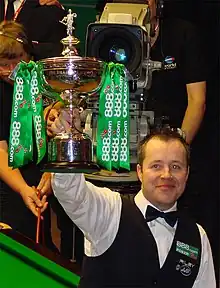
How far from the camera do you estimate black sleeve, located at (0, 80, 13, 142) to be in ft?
8.06

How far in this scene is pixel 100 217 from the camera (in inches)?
65.3

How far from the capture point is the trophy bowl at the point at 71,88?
1.61m

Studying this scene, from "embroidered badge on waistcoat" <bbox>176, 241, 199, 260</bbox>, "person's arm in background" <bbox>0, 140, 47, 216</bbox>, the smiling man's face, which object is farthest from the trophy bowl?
"person's arm in background" <bbox>0, 140, 47, 216</bbox>

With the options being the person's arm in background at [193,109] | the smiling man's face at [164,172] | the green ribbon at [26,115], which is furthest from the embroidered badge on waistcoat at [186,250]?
the person's arm in background at [193,109]

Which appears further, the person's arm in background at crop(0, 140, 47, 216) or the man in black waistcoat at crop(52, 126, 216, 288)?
the person's arm in background at crop(0, 140, 47, 216)

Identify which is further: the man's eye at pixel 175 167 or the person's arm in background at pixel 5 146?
the person's arm in background at pixel 5 146

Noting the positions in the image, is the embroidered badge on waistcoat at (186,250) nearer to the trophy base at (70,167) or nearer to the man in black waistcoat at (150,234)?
the man in black waistcoat at (150,234)

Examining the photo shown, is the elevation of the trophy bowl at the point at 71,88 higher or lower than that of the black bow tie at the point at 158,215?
higher

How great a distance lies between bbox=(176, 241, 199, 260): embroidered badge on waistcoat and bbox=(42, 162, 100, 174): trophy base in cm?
32

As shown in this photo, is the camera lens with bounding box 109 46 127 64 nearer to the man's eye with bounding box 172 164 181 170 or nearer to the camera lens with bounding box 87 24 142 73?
the camera lens with bounding box 87 24 142 73

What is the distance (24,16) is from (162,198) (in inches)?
51.2

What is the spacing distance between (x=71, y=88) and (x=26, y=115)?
13 cm

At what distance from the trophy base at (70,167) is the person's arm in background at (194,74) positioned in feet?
3.64

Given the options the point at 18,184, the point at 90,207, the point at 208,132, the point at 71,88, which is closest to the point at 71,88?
the point at 71,88
